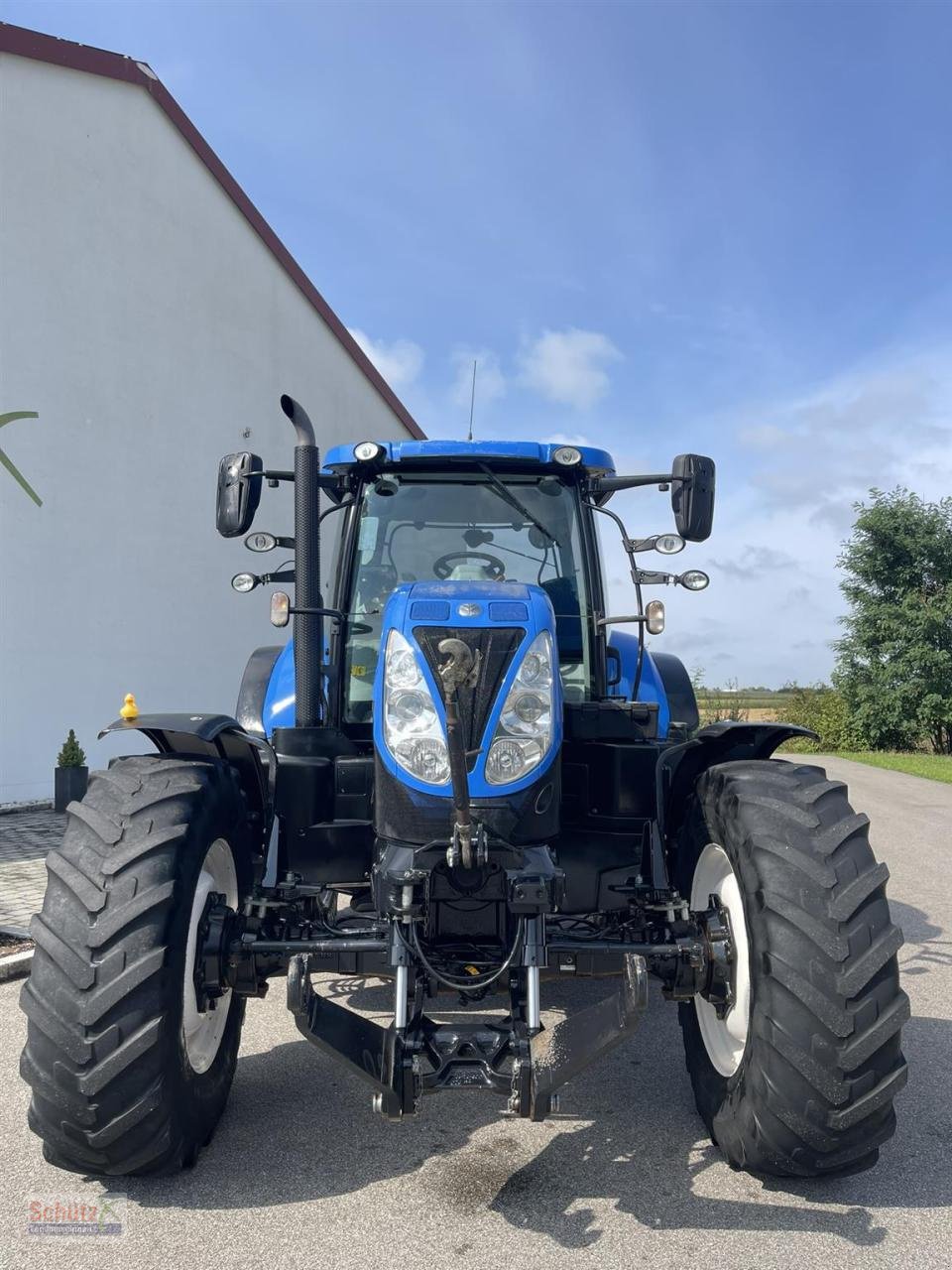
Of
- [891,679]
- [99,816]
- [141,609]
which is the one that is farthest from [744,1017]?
[891,679]

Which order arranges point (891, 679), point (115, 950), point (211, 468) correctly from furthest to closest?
point (891, 679)
point (211, 468)
point (115, 950)

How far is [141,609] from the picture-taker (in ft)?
39.4

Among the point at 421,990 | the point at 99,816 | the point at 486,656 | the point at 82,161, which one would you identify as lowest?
the point at 421,990

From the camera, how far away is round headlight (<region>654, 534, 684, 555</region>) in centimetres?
416

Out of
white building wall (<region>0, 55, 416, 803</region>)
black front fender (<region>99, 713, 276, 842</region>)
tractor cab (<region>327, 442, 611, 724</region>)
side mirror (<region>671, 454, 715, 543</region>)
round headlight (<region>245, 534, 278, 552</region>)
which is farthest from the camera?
white building wall (<region>0, 55, 416, 803</region>)

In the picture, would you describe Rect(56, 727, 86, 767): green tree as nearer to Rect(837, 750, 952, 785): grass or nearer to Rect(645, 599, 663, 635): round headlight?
Rect(645, 599, 663, 635): round headlight

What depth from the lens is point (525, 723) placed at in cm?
307

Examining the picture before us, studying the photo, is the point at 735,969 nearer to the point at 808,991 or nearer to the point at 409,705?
the point at 808,991

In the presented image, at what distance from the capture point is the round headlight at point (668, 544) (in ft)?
13.7

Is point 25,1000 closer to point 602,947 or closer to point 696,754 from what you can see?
point 602,947

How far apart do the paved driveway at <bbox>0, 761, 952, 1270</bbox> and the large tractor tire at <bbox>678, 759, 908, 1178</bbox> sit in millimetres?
174

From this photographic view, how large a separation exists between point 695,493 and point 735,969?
187 cm

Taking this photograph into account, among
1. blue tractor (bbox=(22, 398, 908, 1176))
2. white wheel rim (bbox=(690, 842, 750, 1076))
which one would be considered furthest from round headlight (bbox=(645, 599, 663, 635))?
white wheel rim (bbox=(690, 842, 750, 1076))

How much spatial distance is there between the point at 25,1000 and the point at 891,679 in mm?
26052
